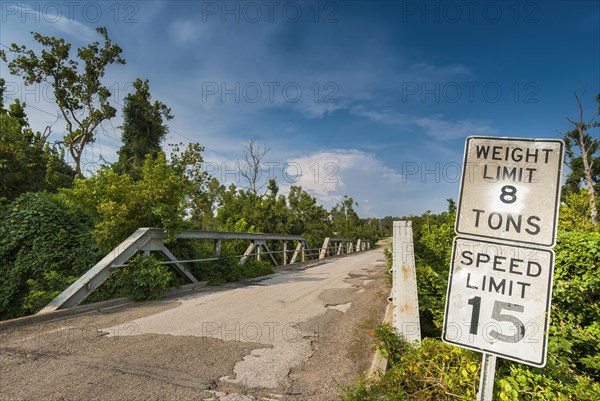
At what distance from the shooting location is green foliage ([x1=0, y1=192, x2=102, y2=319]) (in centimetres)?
676

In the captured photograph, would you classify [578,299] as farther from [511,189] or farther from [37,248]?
[37,248]

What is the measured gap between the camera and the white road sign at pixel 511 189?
161 cm

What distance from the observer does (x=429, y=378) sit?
2.55 metres

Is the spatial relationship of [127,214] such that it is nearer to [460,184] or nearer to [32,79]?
[460,184]

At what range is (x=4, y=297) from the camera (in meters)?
6.71

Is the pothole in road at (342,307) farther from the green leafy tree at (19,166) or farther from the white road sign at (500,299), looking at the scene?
the green leafy tree at (19,166)

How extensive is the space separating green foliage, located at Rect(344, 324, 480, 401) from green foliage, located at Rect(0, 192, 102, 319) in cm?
693

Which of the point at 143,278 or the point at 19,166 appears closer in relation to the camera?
the point at 143,278

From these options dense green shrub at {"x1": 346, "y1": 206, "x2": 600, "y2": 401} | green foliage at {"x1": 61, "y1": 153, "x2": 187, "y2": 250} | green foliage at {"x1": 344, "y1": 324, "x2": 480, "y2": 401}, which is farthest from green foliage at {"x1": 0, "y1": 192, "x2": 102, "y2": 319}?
dense green shrub at {"x1": 346, "y1": 206, "x2": 600, "y2": 401}

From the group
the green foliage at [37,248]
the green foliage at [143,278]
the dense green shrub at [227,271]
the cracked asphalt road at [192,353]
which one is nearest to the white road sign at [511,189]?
the cracked asphalt road at [192,353]

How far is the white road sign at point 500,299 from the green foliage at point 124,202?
671cm

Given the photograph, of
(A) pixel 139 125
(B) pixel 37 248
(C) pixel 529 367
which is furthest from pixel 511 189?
(A) pixel 139 125

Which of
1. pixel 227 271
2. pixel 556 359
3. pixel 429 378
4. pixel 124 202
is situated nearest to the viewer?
pixel 429 378

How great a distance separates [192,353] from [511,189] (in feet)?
12.3
